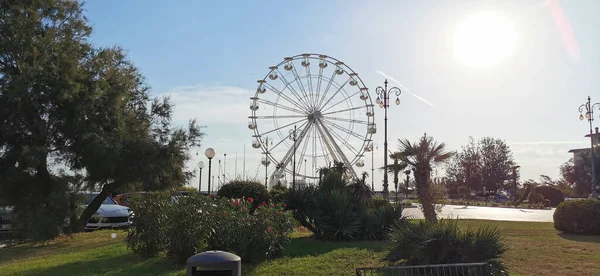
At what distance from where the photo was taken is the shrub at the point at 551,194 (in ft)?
179

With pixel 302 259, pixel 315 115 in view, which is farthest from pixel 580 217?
pixel 315 115

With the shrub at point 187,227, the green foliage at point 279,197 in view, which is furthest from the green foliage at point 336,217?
the shrub at point 187,227

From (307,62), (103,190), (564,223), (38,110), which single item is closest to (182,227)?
(38,110)

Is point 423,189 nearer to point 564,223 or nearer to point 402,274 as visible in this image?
point 564,223

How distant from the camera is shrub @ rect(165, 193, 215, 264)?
32.7ft

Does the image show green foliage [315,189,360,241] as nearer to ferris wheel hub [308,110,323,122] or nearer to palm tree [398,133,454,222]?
palm tree [398,133,454,222]

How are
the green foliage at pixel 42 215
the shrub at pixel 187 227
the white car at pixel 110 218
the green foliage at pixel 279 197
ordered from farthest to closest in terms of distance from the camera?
1. the white car at pixel 110 218
2. the green foliage at pixel 42 215
3. the green foliage at pixel 279 197
4. the shrub at pixel 187 227

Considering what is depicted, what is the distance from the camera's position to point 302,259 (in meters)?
10.7

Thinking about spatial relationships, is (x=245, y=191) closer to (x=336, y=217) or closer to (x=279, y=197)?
(x=279, y=197)

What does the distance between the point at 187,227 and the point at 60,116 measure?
825 centimetres

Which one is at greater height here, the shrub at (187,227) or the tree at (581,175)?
the tree at (581,175)

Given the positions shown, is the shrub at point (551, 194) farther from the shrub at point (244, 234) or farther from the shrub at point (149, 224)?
the shrub at point (149, 224)

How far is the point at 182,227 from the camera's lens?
392 inches

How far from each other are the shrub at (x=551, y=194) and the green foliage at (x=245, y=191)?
4637 cm
